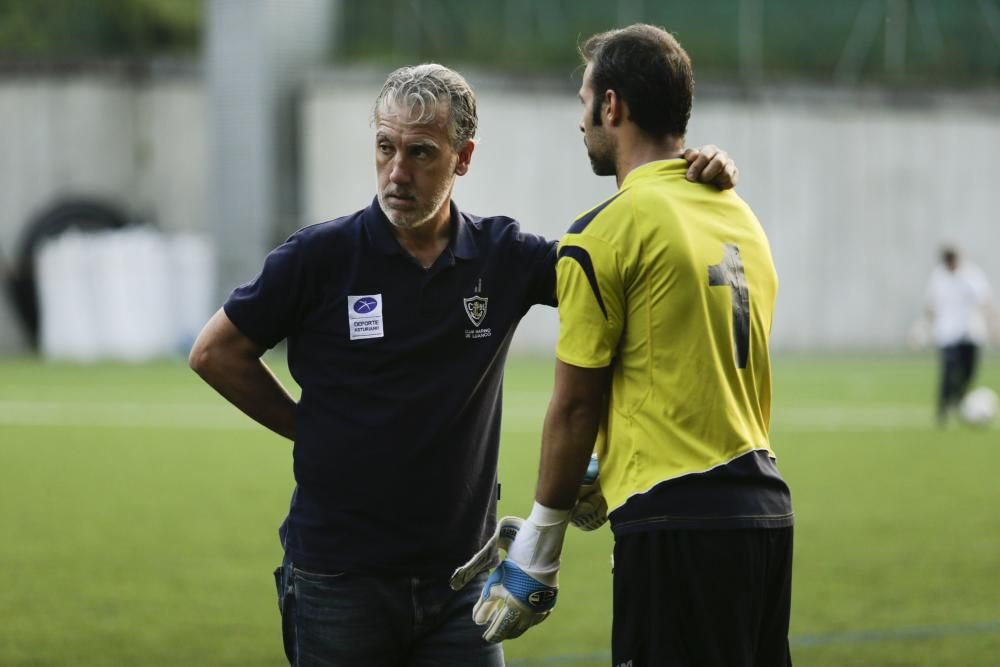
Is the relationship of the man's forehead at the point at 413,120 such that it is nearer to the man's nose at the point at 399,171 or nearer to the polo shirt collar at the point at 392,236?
the man's nose at the point at 399,171

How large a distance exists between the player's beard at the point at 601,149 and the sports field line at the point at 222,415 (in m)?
13.3

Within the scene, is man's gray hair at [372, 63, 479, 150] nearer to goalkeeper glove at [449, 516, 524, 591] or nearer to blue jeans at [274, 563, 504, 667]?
goalkeeper glove at [449, 516, 524, 591]

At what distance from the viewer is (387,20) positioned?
99.9ft

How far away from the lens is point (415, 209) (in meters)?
4.04

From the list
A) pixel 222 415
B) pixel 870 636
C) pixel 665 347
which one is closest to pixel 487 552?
pixel 665 347

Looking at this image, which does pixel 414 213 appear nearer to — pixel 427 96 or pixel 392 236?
pixel 392 236

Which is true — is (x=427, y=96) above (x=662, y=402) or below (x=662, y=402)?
above

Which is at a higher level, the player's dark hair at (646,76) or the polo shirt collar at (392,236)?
the player's dark hair at (646,76)

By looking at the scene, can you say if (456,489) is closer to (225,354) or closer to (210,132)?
(225,354)

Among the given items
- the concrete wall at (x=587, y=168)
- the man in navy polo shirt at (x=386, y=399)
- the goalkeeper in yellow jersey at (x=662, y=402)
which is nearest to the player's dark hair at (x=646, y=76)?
the goalkeeper in yellow jersey at (x=662, y=402)

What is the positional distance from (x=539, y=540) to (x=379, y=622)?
1.74ft

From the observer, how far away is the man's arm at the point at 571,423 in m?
3.64

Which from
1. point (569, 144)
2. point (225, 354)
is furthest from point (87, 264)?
point (225, 354)

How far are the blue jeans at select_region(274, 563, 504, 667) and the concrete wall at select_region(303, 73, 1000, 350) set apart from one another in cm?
2644
